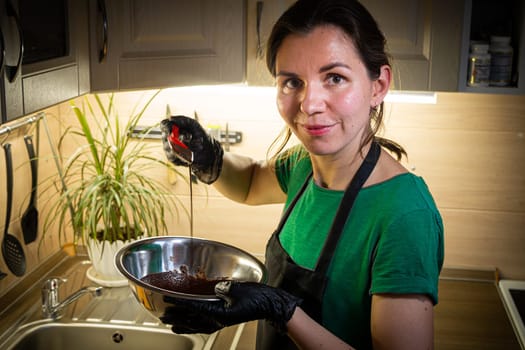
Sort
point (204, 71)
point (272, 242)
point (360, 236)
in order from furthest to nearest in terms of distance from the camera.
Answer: point (204, 71)
point (272, 242)
point (360, 236)

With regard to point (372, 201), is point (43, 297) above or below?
below

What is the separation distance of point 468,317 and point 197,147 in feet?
3.17

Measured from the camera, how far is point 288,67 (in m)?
1.39

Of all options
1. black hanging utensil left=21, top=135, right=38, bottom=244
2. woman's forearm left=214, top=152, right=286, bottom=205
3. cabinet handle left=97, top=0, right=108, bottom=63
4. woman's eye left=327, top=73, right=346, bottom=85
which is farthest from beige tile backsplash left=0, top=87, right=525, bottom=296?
woman's eye left=327, top=73, right=346, bottom=85

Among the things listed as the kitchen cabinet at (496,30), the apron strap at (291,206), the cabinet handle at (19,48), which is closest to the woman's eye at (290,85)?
the apron strap at (291,206)

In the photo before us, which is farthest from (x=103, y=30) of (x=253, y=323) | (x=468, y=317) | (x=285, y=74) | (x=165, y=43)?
(x=468, y=317)

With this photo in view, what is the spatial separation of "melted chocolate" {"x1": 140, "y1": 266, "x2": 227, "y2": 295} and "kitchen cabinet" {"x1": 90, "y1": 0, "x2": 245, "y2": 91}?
1.53 feet

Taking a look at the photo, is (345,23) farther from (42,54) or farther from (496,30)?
(496,30)

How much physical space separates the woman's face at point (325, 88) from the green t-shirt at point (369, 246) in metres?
0.13

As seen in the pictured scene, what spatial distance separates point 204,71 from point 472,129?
0.90 m

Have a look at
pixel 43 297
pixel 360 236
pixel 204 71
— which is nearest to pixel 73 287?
pixel 43 297

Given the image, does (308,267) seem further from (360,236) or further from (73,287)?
(73,287)

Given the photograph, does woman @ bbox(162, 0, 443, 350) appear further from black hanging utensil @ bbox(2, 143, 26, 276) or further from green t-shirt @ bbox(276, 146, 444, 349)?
black hanging utensil @ bbox(2, 143, 26, 276)

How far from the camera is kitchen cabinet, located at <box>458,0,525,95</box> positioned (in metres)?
1.82
